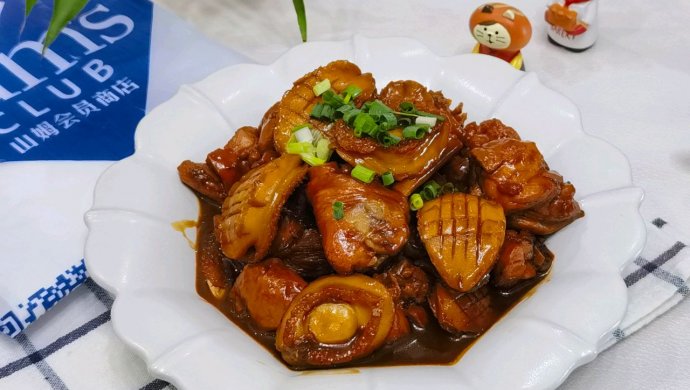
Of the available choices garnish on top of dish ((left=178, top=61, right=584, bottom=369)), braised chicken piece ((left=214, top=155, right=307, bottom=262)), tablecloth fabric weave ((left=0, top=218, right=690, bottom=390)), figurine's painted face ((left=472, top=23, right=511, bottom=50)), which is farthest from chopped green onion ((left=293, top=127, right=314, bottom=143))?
figurine's painted face ((left=472, top=23, right=511, bottom=50))

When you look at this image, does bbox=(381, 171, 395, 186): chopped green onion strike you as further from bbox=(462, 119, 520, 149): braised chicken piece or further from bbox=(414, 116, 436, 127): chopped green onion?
bbox=(462, 119, 520, 149): braised chicken piece

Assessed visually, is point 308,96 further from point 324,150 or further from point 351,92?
point 324,150

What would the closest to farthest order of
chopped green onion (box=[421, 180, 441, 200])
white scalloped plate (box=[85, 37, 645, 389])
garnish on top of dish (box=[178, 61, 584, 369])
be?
1. white scalloped plate (box=[85, 37, 645, 389])
2. garnish on top of dish (box=[178, 61, 584, 369])
3. chopped green onion (box=[421, 180, 441, 200])

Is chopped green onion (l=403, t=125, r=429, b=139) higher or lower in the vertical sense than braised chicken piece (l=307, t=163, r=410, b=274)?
higher

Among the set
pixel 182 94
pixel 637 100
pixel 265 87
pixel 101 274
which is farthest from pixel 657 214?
pixel 101 274

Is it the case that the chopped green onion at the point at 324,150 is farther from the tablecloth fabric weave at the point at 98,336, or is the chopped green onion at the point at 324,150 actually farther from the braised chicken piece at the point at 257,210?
the tablecloth fabric weave at the point at 98,336

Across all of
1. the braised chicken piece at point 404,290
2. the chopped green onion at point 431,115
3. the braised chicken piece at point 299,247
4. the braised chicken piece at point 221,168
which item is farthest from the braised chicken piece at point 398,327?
the braised chicken piece at point 221,168
